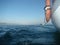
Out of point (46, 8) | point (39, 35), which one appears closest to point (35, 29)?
point (39, 35)

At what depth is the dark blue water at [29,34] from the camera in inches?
90.4

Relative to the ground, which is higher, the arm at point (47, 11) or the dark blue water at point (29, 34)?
the arm at point (47, 11)

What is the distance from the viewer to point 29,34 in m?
2.32

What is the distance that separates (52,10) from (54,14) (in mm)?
44

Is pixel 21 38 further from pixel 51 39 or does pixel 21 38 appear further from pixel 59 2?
pixel 59 2

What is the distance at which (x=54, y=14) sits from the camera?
2287 mm

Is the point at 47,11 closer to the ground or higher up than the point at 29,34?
higher up

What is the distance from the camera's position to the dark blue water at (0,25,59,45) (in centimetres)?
230

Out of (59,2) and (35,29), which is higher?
(59,2)

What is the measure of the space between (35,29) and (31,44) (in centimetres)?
15

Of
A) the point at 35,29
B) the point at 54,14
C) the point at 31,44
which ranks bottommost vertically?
the point at 31,44

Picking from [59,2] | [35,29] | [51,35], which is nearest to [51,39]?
[51,35]

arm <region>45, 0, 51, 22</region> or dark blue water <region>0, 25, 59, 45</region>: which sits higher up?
arm <region>45, 0, 51, 22</region>

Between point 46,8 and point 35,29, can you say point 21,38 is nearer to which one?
point 35,29
